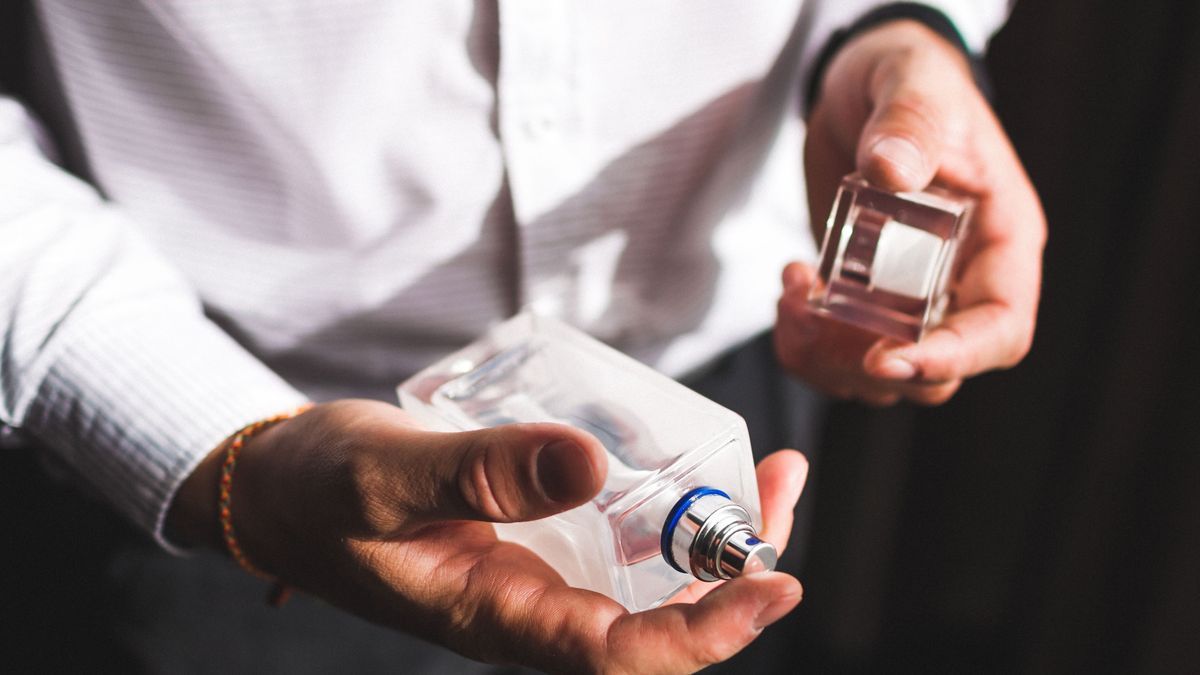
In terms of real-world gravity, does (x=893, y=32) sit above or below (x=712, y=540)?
above

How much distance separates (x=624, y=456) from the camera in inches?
18.2

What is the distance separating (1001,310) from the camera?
61cm

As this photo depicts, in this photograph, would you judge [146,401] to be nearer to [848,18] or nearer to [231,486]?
[231,486]

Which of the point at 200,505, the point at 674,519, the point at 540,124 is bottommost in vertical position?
the point at 200,505

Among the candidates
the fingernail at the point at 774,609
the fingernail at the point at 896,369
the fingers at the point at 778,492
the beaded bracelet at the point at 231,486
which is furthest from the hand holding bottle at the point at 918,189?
the beaded bracelet at the point at 231,486

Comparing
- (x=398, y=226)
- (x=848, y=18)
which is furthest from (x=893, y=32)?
(x=398, y=226)

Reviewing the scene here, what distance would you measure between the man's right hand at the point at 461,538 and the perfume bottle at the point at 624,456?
0.06 feet

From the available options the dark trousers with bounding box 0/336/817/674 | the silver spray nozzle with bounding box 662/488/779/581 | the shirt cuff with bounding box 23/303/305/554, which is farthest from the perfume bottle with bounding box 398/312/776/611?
the dark trousers with bounding box 0/336/817/674

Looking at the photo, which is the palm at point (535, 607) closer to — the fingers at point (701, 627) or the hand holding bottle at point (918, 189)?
the fingers at point (701, 627)

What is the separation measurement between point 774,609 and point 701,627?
0.03 meters

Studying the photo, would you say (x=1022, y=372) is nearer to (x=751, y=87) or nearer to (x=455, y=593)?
(x=751, y=87)

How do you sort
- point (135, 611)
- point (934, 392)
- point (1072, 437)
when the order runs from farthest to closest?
point (1072, 437), point (135, 611), point (934, 392)

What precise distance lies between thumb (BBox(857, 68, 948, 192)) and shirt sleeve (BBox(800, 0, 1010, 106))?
0.20 metres

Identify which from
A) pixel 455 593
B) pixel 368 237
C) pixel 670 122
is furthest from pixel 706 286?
pixel 455 593
